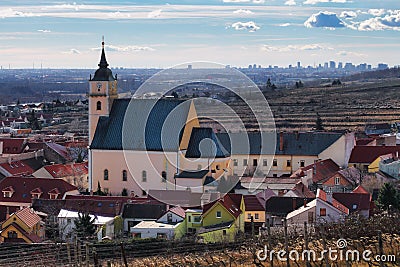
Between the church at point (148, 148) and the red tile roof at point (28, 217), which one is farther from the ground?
the church at point (148, 148)

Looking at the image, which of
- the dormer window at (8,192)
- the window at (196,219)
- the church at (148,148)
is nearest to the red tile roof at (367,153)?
the church at (148,148)

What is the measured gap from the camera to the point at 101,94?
141ft

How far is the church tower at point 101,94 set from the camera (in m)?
42.8

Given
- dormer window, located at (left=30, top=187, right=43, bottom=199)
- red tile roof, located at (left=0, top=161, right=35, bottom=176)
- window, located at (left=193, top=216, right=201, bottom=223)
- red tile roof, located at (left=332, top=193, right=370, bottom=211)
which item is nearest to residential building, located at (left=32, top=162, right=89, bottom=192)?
red tile roof, located at (left=0, top=161, right=35, bottom=176)

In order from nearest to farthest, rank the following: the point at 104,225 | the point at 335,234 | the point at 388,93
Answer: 1. the point at 335,234
2. the point at 104,225
3. the point at 388,93

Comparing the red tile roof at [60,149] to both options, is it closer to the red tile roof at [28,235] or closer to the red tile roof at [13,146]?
the red tile roof at [13,146]

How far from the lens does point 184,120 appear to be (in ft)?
135

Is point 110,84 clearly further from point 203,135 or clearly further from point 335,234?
point 335,234

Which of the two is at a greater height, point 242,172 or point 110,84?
point 110,84

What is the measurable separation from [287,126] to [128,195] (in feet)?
130

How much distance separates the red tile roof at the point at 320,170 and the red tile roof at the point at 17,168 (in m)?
17.0

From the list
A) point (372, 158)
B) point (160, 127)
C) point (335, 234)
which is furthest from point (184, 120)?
point (335, 234)

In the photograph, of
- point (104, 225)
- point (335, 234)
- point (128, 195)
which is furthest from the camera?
point (128, 195)

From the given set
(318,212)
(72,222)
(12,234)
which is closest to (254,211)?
(318,212)
